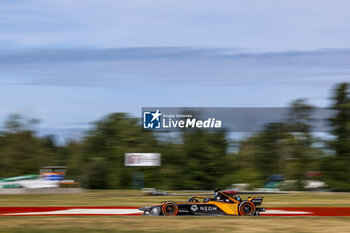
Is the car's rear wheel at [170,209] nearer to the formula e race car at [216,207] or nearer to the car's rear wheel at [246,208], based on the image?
the formula e race car at [216,207]

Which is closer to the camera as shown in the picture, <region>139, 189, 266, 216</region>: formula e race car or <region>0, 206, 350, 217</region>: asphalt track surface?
<region>139, 189, 266, 216</region>: formula e race car

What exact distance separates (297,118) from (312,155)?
505cm

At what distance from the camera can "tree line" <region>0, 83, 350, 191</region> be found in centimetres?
6238

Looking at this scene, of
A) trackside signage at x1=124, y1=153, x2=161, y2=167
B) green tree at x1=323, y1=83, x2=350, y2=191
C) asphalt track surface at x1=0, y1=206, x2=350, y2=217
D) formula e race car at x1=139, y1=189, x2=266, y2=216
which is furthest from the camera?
green tree at x1=323, y1=83, x2=350, y2=191

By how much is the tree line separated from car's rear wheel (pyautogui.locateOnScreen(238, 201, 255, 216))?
41367 mm

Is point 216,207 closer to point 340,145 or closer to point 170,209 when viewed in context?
point 170,209

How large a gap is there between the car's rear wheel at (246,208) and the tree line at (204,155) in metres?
41.4

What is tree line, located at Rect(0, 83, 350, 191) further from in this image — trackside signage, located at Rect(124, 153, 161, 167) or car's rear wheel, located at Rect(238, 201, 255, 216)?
car's rear wheel, located at Rect(238, 201, 255, 216)

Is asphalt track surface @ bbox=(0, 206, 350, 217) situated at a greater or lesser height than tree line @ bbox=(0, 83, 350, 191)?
lesser

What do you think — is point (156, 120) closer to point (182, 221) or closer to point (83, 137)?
point (83, 137)

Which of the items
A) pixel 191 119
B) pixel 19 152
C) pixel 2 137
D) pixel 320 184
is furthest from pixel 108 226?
pixel 2 137

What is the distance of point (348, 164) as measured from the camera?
6219 centimetres

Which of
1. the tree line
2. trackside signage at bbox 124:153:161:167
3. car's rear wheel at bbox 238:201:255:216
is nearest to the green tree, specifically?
the tree line

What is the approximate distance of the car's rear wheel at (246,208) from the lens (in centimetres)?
1744
